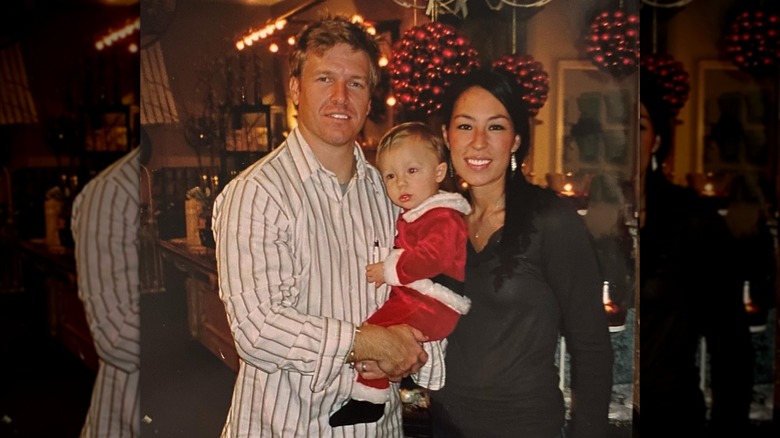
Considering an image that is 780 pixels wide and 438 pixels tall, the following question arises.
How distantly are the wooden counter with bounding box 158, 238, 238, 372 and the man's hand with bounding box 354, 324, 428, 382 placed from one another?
27 centimetres

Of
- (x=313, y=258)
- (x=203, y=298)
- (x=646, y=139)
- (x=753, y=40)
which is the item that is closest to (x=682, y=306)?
(x=646, y=139)

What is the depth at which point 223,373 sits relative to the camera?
5.59 feet

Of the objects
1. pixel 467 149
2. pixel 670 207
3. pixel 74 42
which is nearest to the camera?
pixel 467 149

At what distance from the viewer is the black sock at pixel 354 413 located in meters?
1.66

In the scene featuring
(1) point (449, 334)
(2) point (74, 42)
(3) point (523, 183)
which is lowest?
(1) point (449, 334)

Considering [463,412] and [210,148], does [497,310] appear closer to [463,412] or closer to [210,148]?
[463,412]

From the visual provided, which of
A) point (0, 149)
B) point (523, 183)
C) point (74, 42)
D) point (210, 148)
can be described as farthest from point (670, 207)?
point (0, 149)

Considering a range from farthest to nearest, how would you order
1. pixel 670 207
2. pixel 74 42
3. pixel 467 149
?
pixel 670 207, pixel 74 42, pixel 467 149

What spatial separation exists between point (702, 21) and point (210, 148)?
1725 mm

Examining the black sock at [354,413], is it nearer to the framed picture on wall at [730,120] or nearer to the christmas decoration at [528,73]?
the christmas decoration at [528,73]

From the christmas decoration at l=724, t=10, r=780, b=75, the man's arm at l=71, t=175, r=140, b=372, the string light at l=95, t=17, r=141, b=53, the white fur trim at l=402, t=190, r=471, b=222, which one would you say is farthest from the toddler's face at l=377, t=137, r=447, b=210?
the christmas decoration at l=724, t=10, r=780, b=75

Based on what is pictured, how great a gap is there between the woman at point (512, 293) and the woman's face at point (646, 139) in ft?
3.28

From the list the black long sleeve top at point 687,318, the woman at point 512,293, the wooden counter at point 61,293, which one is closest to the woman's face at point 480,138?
the woman at point 512,293

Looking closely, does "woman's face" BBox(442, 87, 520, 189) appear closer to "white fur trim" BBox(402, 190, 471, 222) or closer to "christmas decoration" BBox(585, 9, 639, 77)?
"white fur trim" BBox(402, 190, 471, 222)
